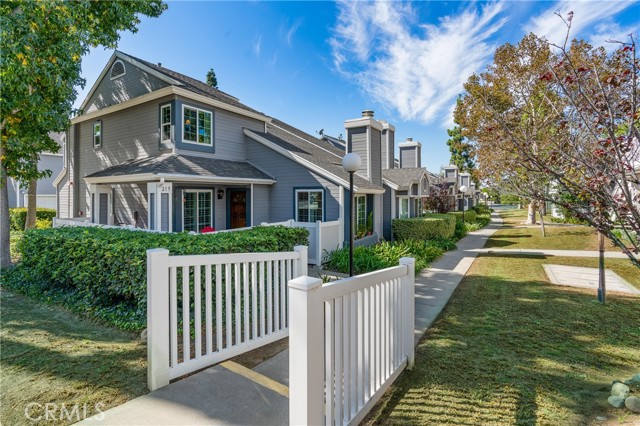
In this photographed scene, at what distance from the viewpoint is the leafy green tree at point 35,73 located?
297 inches

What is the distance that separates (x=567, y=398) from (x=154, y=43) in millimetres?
16748

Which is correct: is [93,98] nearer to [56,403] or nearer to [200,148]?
[200,148]

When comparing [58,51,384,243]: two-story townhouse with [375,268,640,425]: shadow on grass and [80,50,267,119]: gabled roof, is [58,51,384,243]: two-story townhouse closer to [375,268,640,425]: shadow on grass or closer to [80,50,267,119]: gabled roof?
[80,50,267,119]: gabled roof

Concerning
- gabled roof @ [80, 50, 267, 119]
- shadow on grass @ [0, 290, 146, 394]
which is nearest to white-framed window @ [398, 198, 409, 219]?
gabled roof @ [80, 50, 267, 119]

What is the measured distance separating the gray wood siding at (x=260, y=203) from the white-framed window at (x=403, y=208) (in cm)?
760

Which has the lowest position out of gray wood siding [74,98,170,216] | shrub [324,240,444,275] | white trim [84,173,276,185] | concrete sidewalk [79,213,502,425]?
concrete sidewalk [79,213,502,425]

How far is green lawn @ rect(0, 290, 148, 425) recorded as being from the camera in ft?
9.73

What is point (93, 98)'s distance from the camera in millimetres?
15023

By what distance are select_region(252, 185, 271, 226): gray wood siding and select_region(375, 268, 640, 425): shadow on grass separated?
846 centimetres

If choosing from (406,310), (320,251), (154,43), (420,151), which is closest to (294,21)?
(154,43)

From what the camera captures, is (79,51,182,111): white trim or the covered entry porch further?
(79,51,182,111): white trim

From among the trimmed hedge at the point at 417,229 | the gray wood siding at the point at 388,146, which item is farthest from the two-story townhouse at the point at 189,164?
the gray wood siding at the point at 388,146

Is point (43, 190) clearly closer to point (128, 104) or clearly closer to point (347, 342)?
→ point (128, 104)

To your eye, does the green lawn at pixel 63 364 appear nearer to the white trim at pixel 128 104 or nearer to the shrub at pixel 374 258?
the shrub at pixel 374 258
